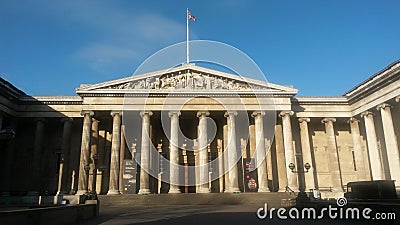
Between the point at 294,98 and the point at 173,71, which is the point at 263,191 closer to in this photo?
the point at 294,98

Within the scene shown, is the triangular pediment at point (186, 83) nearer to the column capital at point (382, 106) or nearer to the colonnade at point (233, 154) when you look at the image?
the colonnade at point (233, 154)

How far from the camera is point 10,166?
3550cm

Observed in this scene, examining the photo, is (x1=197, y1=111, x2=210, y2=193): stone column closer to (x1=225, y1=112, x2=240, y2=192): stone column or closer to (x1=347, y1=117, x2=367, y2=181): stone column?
(x1=225, y1=112, x2=240, y2=192): stone column

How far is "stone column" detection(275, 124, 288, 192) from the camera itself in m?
35.4

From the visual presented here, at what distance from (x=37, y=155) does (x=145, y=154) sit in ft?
41.1

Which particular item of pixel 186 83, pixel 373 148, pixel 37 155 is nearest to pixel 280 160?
pixel 373 148

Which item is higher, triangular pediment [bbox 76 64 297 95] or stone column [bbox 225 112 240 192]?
triangular pediment [bbox 76 64 297 95]

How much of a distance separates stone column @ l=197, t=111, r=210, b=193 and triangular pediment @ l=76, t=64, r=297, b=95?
9.65 ft

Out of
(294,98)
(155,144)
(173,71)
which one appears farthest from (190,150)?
(294,98)

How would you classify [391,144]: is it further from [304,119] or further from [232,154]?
[232,154]

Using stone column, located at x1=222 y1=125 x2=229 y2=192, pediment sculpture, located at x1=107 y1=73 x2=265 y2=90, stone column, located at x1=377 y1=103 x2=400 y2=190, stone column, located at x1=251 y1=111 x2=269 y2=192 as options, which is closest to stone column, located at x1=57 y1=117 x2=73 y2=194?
pediment sculpture, located at x1=107 y1=73 x2=265 y2=90

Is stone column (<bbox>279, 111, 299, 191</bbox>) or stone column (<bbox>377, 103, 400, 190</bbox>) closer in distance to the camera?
stone column (<bbox>377, 103, 400, 190</bbox>)

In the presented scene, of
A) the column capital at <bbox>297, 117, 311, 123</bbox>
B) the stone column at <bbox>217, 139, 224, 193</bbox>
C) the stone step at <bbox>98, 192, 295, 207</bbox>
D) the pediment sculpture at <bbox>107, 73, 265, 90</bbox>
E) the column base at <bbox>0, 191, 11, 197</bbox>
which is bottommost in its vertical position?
the stone step at <bbox>98, 192, 295, 207</bbox>

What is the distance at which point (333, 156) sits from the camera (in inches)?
1522
